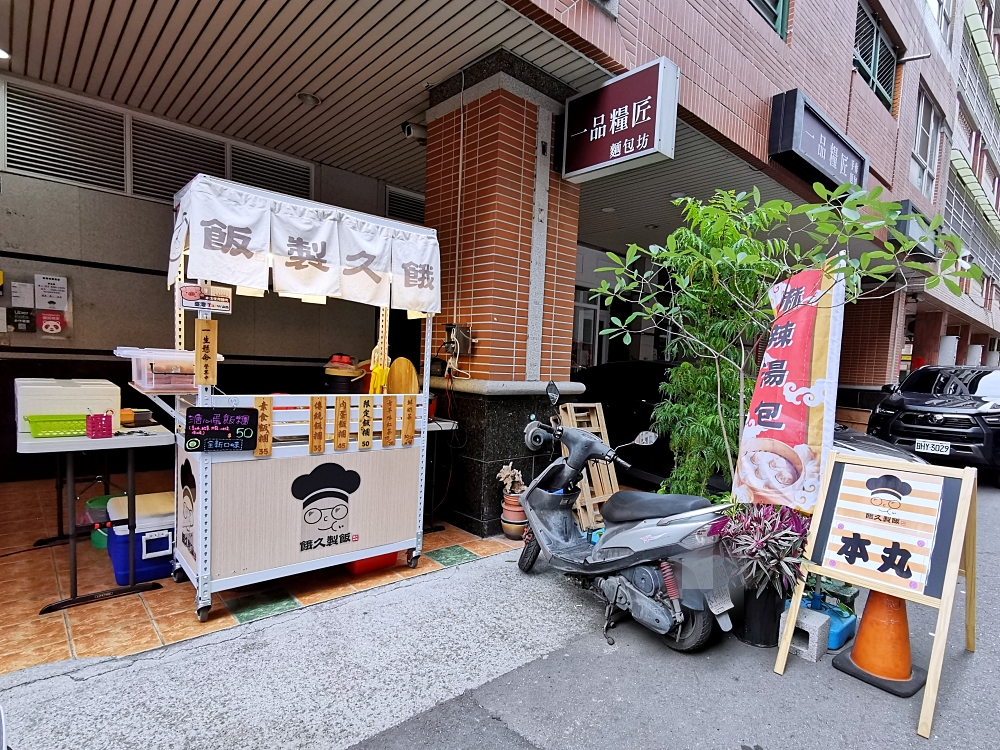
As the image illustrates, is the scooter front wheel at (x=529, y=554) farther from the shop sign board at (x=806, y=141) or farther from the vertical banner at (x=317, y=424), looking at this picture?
the shop sign board at (x=806, y=141)

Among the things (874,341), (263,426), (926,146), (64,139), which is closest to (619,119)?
(263,426)

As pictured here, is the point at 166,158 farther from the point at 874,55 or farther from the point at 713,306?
the point at 874,55

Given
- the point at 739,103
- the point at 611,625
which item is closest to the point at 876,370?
the point at 739,103

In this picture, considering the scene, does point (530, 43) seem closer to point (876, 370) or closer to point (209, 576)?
point (209, 576)

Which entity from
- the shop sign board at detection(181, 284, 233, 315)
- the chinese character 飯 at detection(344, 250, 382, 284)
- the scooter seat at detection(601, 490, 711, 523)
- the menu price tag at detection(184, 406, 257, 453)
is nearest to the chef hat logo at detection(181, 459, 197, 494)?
the menu price tag at detection(184, 406, 257, 453)

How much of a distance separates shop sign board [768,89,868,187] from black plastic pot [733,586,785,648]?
542 cm

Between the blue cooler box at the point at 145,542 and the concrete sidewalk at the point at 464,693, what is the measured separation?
1015 millimetres

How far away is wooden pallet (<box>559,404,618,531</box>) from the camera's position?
5215 millimetres

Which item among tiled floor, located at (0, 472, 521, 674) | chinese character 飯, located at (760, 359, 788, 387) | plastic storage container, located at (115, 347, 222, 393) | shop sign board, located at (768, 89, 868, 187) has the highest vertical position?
shop sign board, located at (768, 89, 868, 187)

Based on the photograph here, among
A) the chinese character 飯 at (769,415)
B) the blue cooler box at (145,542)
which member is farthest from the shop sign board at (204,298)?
the chinese character 飯 at (769,415)

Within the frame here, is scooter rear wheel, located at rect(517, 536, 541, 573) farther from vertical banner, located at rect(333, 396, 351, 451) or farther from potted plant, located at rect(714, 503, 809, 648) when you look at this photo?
vertical banner, located at rect(333, 396, 351, 451)

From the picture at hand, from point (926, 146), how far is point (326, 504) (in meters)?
15.0

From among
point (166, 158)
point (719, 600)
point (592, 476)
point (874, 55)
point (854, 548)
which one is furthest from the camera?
point (874, 55)

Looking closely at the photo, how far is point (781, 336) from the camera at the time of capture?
3623 mm
